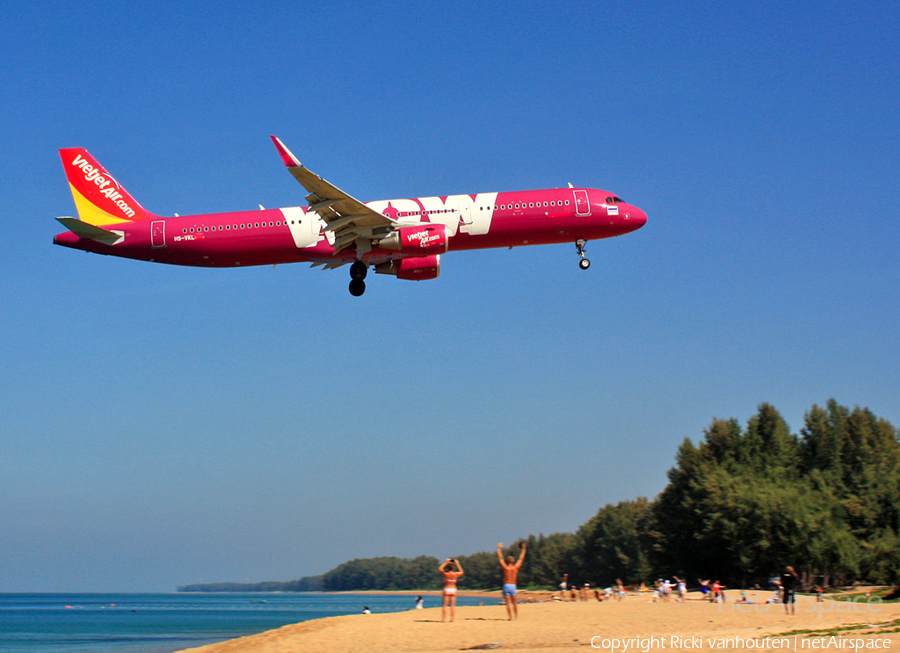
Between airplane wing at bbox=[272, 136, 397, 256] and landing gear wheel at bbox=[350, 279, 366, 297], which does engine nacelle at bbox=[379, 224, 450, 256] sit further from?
landing gear wheel at bbox=[350, 279, 366, 297]

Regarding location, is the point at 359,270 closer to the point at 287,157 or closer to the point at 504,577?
the point at 287,157

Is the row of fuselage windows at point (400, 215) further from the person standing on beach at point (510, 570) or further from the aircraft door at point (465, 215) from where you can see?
the person standing on beach at point (510, 570)

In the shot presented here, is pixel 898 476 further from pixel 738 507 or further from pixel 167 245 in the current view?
pixel 167 245

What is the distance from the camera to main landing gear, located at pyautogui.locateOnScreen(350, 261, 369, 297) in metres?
39.7

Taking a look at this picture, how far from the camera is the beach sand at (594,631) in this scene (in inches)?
724

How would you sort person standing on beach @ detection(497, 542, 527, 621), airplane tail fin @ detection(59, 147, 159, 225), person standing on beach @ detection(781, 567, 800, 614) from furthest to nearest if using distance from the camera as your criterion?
airplane tail fin @ detection(59, 147, 159, 225) → person standing on beach @ detection(781, 567, 800, 614) → person standing on beach @ detection(497, 542, 527, 621)

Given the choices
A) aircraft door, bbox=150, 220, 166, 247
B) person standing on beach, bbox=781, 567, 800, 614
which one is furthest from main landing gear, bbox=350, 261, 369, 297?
person standing on beach, bbox=781, 567, 800, 614

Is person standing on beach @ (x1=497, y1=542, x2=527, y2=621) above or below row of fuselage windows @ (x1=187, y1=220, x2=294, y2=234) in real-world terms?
below

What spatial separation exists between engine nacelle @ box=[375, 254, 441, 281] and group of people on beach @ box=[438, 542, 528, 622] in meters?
19.8

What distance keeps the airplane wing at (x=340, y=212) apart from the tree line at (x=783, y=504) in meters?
41.2

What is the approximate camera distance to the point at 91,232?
38688 mm

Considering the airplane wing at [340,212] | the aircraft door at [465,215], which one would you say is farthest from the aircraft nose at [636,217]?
the airplane wing at [340,212]

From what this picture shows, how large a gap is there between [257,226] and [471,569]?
515ft

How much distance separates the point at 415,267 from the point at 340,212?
16.0 feet
